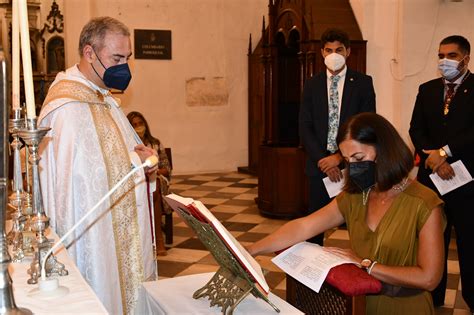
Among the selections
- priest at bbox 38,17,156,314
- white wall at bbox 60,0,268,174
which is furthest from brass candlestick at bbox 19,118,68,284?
white wall at bbox 60,0,268,174

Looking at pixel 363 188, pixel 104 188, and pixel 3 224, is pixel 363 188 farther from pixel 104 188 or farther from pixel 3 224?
pixel 3 224

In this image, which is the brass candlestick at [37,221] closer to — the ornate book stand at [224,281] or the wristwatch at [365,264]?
the ornate book stand at [224,281]

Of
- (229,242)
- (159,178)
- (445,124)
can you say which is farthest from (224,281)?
(159,178)

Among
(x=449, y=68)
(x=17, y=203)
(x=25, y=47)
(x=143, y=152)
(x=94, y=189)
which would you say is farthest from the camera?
(x=449, y=68)

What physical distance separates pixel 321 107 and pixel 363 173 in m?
1.89

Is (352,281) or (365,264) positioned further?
(365,264)

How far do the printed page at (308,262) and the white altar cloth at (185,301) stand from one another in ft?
0.57

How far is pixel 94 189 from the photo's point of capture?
256cm

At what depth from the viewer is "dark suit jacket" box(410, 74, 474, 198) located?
368cm

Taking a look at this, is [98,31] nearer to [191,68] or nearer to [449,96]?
[449,96]

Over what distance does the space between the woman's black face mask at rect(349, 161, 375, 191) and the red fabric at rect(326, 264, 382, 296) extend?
448mm

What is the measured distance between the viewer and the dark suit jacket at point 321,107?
4176mm

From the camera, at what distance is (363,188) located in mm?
2457

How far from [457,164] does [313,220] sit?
1611mm
